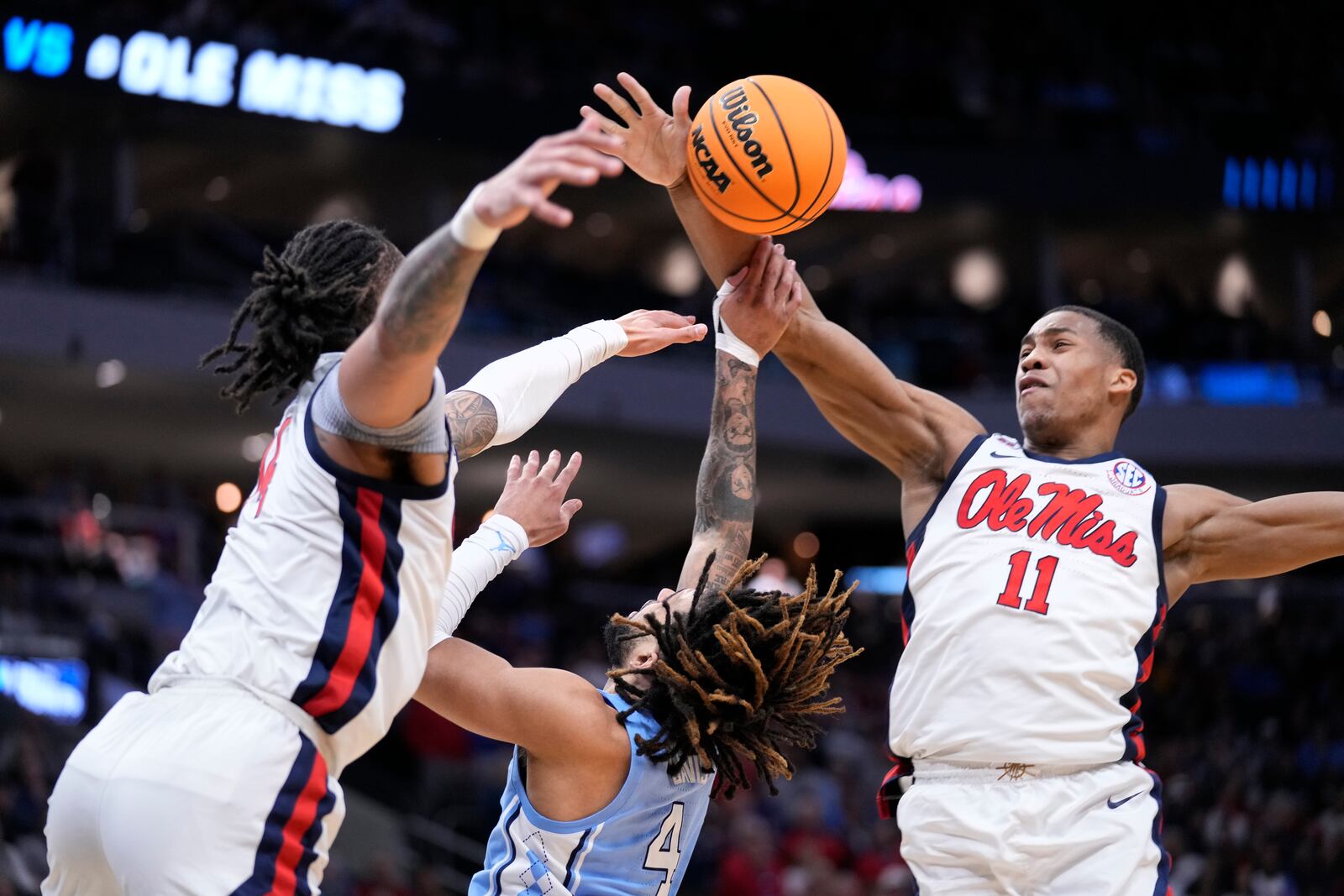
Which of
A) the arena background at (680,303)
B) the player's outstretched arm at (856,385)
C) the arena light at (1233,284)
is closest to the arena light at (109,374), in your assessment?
the arena background at (680,303)

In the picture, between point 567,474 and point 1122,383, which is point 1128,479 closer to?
point 1122,383

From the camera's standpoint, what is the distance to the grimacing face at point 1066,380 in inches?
180

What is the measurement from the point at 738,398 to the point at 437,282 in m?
1.83

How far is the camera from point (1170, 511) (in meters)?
4.42

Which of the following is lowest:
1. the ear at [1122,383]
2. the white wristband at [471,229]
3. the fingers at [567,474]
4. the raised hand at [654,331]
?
the fingers at [567,474]

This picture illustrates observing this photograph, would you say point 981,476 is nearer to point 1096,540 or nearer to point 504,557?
point 1096,540

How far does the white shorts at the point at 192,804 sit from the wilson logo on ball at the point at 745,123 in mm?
2056

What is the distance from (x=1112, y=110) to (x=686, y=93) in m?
20.5

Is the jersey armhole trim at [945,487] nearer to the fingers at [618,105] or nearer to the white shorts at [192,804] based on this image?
the fingers at [618,105]

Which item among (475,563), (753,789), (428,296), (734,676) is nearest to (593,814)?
(734,676)

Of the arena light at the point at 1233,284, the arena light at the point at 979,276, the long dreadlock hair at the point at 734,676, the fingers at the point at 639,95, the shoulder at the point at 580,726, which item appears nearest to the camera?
the shoulder at the point at 580,726

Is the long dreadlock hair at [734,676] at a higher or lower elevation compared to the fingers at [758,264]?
lower

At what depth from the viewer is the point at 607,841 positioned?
152 inches

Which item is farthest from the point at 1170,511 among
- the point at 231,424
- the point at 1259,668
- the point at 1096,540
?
the point at 231,424
